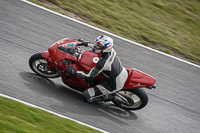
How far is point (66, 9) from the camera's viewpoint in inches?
424

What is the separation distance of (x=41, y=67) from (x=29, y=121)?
194 centimetres

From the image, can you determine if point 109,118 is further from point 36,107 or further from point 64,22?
point 64,22

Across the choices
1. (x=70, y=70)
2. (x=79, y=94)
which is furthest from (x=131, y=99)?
(x=70, y=70)

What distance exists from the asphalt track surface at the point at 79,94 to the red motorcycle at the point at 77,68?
0.34 metres

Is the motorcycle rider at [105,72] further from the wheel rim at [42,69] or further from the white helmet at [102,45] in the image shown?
the wheel rim at [42,69]

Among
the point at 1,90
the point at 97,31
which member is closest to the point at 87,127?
the point at 1,90

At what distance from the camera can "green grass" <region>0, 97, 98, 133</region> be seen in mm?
5083

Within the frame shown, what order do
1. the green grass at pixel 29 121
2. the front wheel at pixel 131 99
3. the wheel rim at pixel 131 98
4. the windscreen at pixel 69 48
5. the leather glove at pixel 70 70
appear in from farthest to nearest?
the wheel rim at pixel 131 98, the front wheel at pixel 131 99, the windscreen at pixel 69 48, the leather glove at pixel 70 70, the green grass at pixel 29 121

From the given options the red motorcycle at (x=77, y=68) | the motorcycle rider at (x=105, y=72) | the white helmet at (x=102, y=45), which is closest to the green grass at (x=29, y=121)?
the motorcycle rider at (x=105, y=72)

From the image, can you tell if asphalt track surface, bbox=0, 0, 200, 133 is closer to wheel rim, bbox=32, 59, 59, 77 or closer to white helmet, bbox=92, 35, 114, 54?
wheel rim, bbox=32, 59, 59, 77

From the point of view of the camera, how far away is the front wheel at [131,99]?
6.87 metres

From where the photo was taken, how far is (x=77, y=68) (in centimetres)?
669

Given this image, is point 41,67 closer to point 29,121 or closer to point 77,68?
point 77,68

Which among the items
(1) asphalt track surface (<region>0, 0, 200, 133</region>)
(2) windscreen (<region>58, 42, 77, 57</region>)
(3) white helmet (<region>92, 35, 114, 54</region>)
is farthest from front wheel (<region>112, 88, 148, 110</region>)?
(2) windscreen (<region>58, 42, 77, 57</region>)
